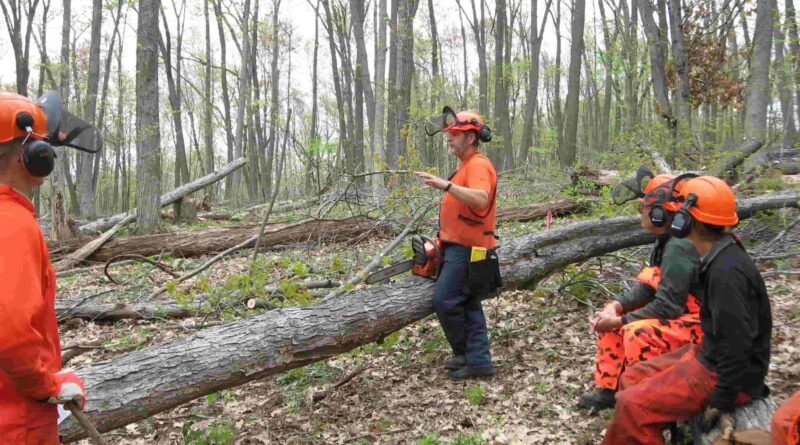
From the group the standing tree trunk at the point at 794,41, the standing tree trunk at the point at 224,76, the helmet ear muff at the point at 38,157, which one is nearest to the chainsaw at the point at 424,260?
the helmet ear muff at the point at 38,157

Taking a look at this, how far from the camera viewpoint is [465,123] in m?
4.53

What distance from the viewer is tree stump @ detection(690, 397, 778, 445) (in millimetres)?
2570

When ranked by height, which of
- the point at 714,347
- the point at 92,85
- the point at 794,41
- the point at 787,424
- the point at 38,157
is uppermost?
the point at 92,85

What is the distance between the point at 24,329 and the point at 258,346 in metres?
2.10

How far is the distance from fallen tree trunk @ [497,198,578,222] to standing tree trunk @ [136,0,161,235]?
7274mm

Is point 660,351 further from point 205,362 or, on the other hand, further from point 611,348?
point 205,362

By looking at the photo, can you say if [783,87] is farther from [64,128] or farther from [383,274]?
[64,128]

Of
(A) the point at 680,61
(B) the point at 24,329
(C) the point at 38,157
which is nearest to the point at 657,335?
(B) the point at 24,329

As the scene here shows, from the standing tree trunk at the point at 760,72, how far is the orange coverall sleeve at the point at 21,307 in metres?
10.0

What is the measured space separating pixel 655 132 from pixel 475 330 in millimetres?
5979

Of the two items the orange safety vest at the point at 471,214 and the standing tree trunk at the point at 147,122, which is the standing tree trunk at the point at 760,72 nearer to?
the orange safety vest at the point at 471,214

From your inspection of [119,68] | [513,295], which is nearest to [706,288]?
[513,295]

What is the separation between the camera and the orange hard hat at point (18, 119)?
209cm

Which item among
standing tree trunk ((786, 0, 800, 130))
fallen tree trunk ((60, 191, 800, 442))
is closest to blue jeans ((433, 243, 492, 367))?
fallen tree trunk ((60, 191, 800, 442))
